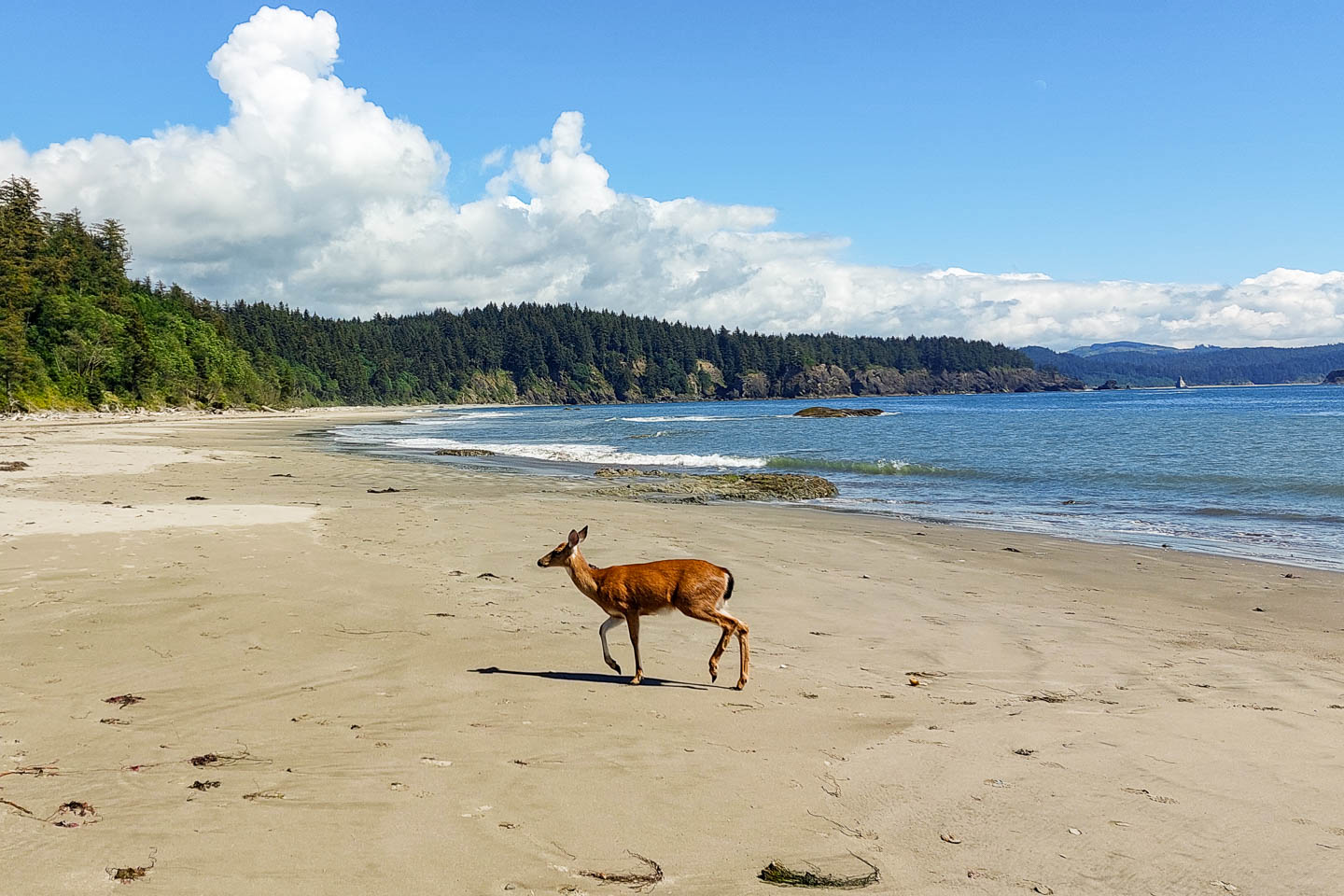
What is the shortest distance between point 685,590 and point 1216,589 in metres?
9.59

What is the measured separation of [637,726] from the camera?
5992 millimetres

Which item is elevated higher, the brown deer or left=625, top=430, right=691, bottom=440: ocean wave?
the brown deer

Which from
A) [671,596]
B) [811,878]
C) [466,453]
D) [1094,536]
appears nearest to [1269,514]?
[1094,536]

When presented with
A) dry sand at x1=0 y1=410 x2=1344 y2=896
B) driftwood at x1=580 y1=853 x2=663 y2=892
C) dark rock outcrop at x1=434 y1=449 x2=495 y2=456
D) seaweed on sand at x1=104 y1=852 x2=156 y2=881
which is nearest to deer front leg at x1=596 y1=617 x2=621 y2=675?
dry sand at x1=0 y1=410 x2=1344 y2=896

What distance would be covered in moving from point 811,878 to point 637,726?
233cm

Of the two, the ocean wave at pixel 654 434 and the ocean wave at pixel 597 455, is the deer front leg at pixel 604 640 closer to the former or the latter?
the ocean wave at pixel 597 455

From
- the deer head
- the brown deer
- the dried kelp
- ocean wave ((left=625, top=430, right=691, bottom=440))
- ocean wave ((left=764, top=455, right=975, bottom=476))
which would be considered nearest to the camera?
the dried kelp

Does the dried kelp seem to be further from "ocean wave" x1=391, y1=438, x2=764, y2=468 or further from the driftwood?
"ocean wave" x1=391, y1=438, x2=764, y2=468

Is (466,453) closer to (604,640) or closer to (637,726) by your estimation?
(604,640)

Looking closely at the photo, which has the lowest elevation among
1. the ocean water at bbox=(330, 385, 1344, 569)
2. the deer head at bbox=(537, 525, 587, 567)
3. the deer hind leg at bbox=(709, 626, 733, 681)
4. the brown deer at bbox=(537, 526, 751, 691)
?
the ocean water at bbox=(330, 385, 1344, 569)

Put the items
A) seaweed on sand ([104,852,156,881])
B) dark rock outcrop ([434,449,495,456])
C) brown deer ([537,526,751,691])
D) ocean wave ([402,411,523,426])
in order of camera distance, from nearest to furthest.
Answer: seaweed on sand ([104,852,156,881]) < brown deer ([537,526,751,691]) < dark rock outcrop ([434,449,495,456]) < ocean wave ([402,411,523,426])

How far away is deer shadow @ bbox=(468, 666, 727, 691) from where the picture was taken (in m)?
7.18

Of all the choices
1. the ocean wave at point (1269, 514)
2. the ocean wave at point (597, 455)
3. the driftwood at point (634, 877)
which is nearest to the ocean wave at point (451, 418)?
the ocean wave at point (597, 455)

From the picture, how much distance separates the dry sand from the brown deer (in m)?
0.37
